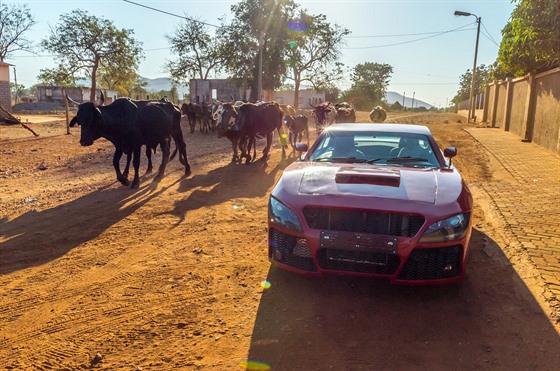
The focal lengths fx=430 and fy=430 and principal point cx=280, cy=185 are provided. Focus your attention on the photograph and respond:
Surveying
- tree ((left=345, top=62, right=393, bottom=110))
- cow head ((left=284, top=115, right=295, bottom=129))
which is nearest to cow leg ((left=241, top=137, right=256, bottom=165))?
cow head ((left=284, top=115, right=295, bottom=129))

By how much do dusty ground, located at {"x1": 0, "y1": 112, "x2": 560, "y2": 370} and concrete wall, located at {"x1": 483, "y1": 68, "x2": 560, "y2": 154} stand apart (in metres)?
9.22

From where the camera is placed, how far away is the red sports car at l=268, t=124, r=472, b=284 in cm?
385

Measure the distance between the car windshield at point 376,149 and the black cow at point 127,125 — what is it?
5.02 meters

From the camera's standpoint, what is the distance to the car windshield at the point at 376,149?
522 cm

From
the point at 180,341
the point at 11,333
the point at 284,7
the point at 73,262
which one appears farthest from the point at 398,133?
the point at 284,7

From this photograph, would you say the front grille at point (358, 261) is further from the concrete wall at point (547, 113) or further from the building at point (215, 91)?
the building at point (215, 91)

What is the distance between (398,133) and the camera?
5773mm

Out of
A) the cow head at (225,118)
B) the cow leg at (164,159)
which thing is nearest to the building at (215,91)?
the cow head at (225,118)

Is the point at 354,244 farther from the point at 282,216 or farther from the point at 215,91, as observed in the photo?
the point at 215,91

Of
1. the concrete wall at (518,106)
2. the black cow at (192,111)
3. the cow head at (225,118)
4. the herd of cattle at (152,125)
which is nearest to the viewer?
the herd of cattle at (152,125)

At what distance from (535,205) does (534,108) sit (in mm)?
11351

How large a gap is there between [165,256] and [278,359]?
99.8 inches

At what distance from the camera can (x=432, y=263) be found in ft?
12.9

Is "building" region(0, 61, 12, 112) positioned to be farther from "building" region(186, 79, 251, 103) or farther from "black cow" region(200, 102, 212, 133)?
"black cow" region(200, 102, 212, 133)
